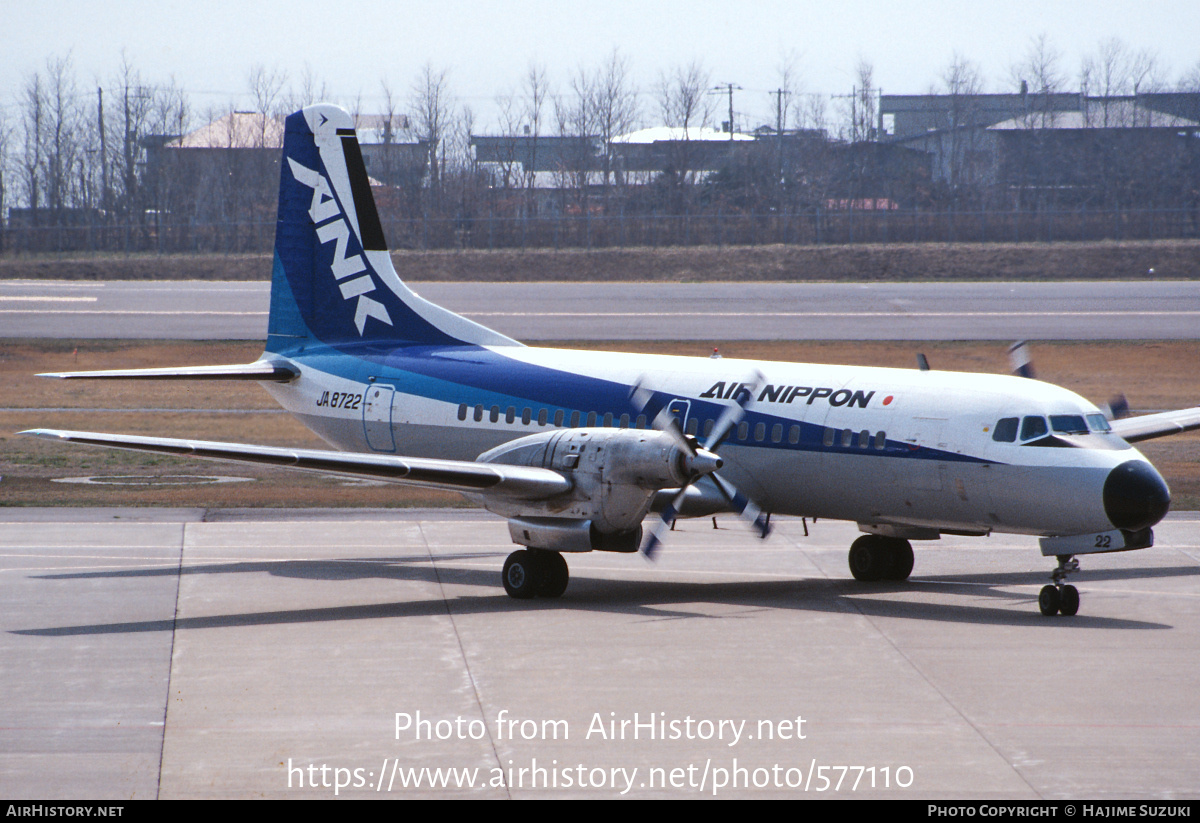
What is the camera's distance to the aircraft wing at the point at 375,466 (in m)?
17.4

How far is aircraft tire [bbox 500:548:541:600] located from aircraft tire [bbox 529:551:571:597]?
0.19 feet

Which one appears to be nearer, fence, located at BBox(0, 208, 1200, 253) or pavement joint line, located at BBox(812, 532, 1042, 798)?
pavement joint line, located at BBox(812, 532, 1042, 798)

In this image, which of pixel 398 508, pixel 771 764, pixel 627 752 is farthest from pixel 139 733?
pixel 398 508

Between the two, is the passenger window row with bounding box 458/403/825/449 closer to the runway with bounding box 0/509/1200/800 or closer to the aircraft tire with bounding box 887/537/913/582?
the runway with bounding box 0/509/1200/800

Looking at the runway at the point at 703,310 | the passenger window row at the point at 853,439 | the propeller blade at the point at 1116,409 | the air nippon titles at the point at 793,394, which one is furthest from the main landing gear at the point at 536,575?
the runway at the point at 703,310

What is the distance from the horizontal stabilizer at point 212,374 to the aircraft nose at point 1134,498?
14.5 m

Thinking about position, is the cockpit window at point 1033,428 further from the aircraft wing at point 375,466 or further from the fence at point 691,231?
the fence at point 691,231

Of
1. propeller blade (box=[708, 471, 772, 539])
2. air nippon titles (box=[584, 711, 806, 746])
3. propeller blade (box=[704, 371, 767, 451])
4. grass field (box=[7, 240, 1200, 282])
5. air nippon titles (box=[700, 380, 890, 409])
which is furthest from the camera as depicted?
grass field (box=[7, 240, 1200, 282])

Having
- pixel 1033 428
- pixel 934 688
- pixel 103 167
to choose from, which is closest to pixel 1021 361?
pixel 1033 428

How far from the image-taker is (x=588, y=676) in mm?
13922

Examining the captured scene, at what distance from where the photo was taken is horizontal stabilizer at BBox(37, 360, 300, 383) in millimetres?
21516

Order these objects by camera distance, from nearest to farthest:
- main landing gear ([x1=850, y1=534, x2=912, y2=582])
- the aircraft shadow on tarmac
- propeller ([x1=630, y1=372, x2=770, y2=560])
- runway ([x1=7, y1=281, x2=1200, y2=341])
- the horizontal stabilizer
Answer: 1. the aircraft shadow on tarmac
2. propeller ([x1=630, y1=372, x2=770, y2=560])
3. main landing gear ([x1=850, y1=534, x2=912, y2=582])
4. the horizontal stabilizer
5. runway ([x1=7, y1=281, x2=1200, y2=341])

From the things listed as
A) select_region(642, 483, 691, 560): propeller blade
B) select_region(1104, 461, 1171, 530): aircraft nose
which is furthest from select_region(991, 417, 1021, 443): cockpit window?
select_region(642, 483, 691, 560): propeller blade

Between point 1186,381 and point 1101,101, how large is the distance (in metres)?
75.5
